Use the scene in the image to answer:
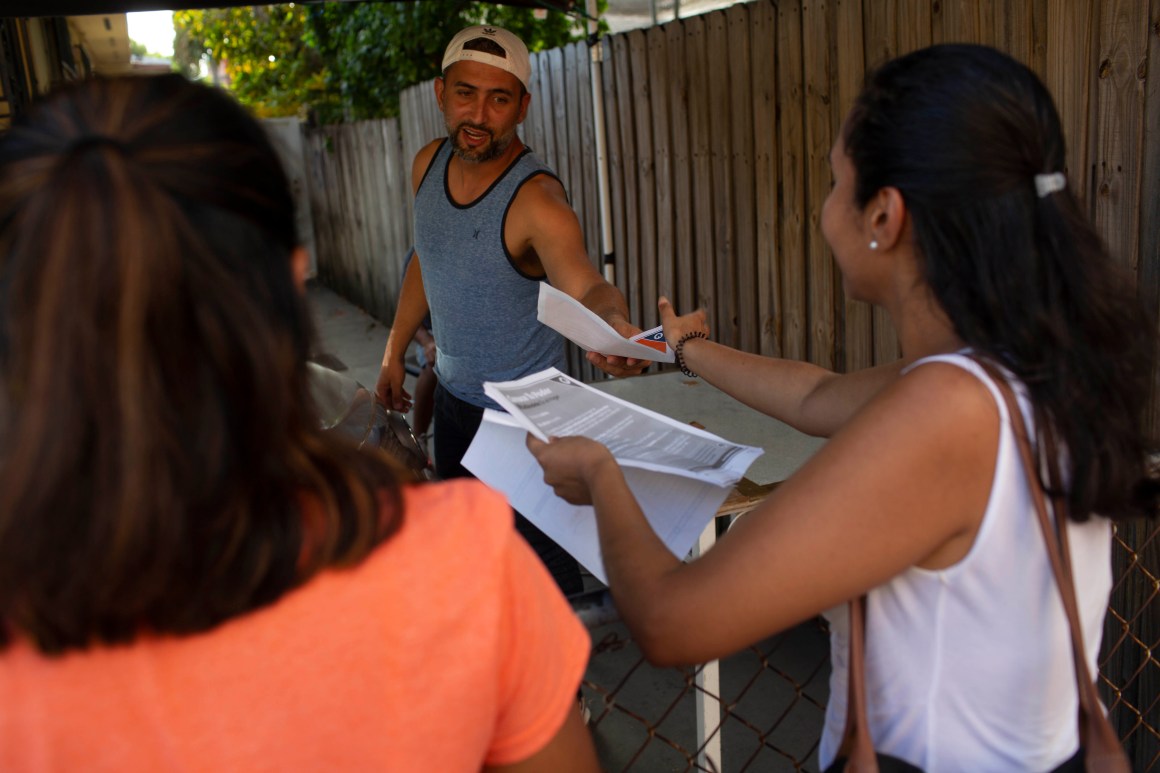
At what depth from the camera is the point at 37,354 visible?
0.79 m

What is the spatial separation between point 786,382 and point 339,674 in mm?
1212

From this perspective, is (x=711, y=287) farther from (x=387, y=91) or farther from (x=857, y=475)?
(x=387, y=91)

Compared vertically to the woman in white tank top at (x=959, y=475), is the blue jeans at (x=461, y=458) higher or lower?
lower

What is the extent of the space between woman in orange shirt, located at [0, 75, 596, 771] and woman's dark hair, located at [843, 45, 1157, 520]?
0.66 meters

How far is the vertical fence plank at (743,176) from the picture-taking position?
13.4ft

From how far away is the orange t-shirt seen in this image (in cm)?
85

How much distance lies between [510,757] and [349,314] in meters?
10.9

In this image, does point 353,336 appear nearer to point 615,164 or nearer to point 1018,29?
point 615,164

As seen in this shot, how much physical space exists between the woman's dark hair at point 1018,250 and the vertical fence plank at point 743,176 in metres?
2.95

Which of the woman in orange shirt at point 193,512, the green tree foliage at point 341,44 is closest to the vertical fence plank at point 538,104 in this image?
the green tree foliage at point 341,44

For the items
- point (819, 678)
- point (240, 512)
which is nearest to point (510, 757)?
point (240, 512)

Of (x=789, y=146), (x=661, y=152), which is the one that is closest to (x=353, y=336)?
(x=661, y=152)

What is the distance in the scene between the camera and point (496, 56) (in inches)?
128

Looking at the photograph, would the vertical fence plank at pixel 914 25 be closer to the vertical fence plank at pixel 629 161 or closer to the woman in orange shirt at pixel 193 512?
the vertical fence plank at pixel 629 161
